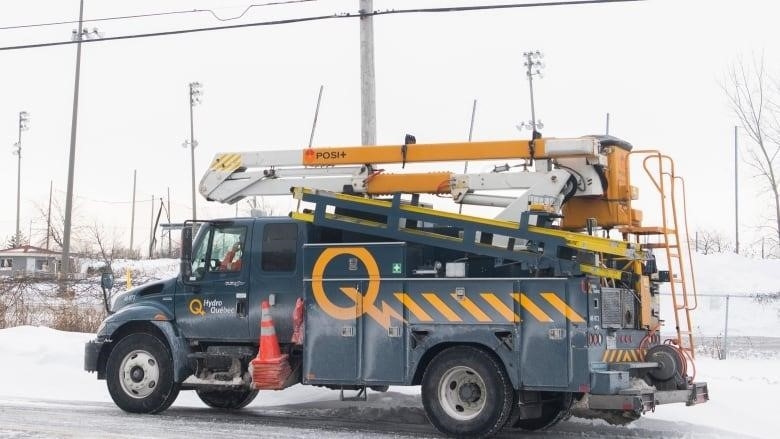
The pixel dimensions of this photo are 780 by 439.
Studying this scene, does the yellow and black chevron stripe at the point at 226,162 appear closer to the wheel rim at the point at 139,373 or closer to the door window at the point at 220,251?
the door window at the point at 220,251

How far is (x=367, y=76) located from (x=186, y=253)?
19.1 ft

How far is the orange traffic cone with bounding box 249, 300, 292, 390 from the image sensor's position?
11.8 meters

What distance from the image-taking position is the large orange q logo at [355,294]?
11273 mm

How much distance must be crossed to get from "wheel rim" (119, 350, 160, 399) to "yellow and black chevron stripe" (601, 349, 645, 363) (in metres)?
5.70

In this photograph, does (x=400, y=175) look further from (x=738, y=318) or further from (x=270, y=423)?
(x=738, y=318)

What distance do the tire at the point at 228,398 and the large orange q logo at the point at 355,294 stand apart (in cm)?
280

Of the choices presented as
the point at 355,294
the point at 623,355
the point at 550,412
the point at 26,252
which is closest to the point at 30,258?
the point at 26,252

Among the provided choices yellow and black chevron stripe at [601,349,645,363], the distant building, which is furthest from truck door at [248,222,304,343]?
the distant building

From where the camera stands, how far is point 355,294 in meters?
11.4

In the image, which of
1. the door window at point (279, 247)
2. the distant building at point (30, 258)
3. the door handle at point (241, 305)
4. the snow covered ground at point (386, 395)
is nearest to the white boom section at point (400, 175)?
the door window at point (279, 247)

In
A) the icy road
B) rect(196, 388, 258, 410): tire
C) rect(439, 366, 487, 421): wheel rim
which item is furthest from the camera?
rect(196, 388, 258, 410): tire

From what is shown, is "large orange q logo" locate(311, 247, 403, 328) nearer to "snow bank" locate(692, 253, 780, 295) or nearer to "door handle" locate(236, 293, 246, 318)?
"door handle" locate(236, 293, 246, 318)

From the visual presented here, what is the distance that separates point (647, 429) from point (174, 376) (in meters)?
5.88

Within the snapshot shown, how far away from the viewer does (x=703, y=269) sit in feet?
131
